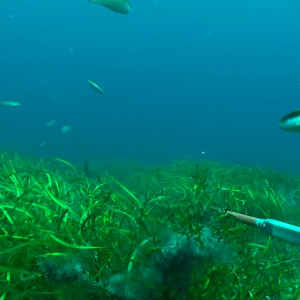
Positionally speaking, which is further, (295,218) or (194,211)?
(295,218)

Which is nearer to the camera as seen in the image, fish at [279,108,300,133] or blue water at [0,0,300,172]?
fish at [279,108,300,133]

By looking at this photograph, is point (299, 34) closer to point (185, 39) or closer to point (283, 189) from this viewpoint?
point (185, 39)

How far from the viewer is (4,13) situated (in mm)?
62719

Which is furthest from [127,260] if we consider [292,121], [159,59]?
[159,59]

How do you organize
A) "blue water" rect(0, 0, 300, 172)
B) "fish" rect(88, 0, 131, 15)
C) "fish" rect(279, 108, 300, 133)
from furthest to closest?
"blue water" rect(0, 0, 300, 172)
"fish" rect(88, 0, 131, 15)
"fish" rect(279, 108, 300, 133)

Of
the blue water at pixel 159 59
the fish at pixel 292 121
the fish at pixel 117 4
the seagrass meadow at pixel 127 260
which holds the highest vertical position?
the fish at pixel 292 121

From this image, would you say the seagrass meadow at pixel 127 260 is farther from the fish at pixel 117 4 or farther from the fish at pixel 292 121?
the fish at pixel 117 4

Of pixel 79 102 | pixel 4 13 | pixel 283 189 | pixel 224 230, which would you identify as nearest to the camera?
pixel 224 230

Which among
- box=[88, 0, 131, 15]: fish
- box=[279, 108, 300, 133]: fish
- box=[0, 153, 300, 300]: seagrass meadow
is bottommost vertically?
box=[88, 0, 131, 15]: fish

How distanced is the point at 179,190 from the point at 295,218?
180 centimetres

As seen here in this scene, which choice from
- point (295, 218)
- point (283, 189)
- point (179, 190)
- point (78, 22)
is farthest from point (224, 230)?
point (78, 22)

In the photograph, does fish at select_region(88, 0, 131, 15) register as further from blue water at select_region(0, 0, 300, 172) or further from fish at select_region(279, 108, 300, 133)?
blue water at select_region(0, 0, 300, 172)

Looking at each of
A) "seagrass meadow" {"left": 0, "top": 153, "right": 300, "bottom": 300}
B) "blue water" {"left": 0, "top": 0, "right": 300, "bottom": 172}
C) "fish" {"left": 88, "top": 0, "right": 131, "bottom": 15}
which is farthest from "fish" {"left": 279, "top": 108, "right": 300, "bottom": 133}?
"blue water" {"left": 0, "top": 0, "right": 300, "bottom": 172}

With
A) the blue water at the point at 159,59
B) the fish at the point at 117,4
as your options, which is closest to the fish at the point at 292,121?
the fish at the point at 117,4
